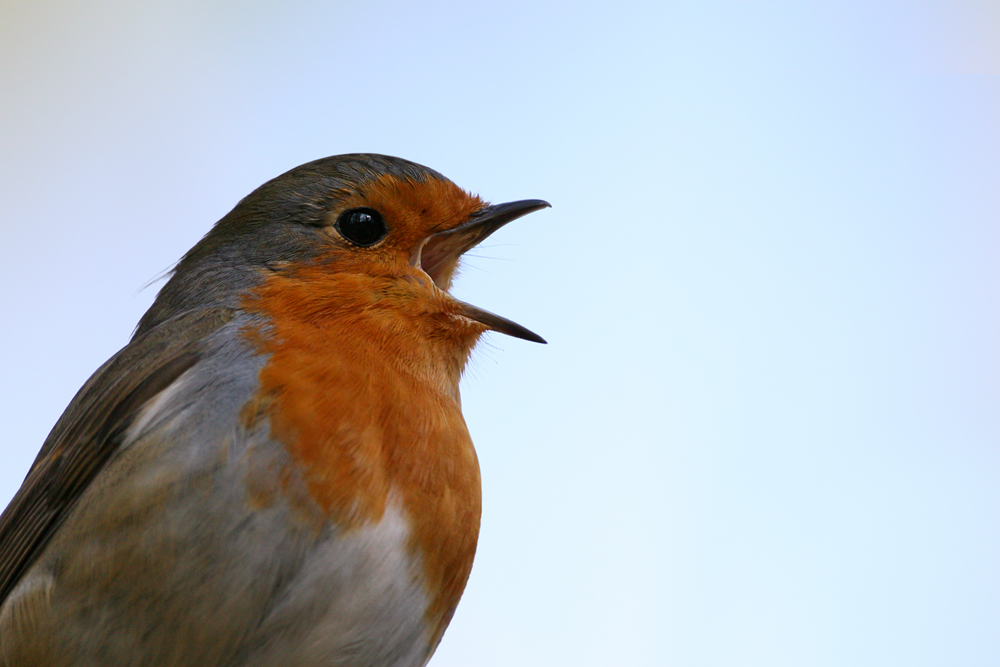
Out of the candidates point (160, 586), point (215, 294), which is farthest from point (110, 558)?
point (215, 294)

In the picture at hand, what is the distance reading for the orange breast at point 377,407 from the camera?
1995 mm

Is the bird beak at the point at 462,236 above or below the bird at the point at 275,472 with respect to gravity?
above

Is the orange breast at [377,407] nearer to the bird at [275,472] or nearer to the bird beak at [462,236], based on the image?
the bird at [275,472]

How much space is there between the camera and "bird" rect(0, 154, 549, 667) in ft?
6.29

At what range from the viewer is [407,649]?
2141 millimetres

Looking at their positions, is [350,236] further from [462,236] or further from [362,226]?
[462,236]

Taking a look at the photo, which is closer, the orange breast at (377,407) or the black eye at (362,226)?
the orange breast at (377,407)

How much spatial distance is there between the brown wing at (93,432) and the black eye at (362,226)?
358mm

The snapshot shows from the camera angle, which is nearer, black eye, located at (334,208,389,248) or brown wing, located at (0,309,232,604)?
brown wing, located at (0,309,232,604)

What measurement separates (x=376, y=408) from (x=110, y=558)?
58cm

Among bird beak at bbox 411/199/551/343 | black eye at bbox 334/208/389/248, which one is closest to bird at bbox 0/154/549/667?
black eye at bbox 334/208/389/248

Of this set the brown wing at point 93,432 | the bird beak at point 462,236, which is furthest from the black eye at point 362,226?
the brown wing at point 93,432

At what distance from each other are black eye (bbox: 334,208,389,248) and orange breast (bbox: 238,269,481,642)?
14 centimetres

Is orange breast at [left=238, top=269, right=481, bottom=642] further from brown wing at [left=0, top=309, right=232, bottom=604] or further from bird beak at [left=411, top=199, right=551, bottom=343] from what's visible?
bird beak at [left=411, top=199, right=551, bottom=343]
